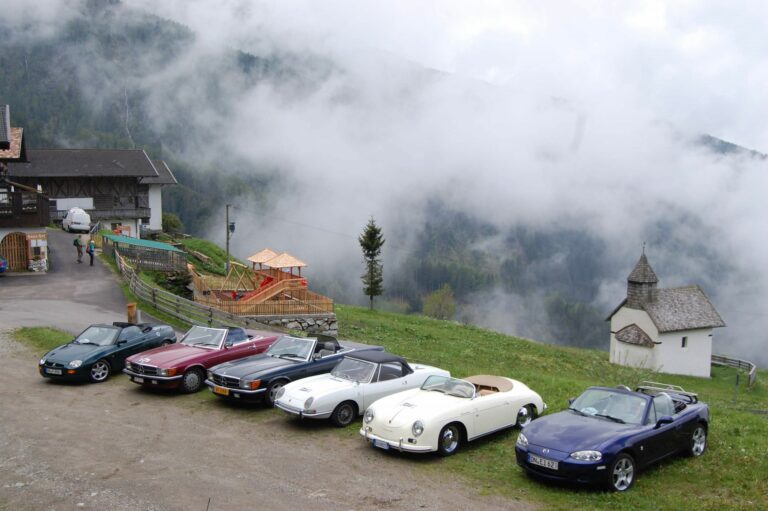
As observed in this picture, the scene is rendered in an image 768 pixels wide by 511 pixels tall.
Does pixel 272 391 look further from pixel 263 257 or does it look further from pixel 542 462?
pixel 263 257

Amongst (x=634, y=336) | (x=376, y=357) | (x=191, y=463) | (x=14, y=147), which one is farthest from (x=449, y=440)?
(x=634, y=336)

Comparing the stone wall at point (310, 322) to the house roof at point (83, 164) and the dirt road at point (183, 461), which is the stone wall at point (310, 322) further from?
the house roof at point (83, 164)

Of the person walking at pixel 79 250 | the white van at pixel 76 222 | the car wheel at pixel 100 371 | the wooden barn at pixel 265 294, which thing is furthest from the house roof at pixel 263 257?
the white van at pixel 76 222

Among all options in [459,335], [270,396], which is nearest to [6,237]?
[459,335]

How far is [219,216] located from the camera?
167m

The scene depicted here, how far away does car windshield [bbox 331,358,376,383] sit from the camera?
13.7 m

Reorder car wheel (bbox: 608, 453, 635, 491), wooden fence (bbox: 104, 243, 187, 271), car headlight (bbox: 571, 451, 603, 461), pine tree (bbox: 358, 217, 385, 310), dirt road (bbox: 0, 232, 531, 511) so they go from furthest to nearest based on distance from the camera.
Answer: pine tree (bbox: 358, 217, 385, 310) < wooden fence (bbox: 104, 243, 187, 271) < car wheel (bbox: 608, 453, 635, 491) < car headlight (bbox: 571, 451, 603, 461) < dirt road (bbox: 0, 232, 531, 511)

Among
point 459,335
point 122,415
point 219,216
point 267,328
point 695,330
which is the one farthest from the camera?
point 219,216

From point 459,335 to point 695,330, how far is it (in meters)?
28.4

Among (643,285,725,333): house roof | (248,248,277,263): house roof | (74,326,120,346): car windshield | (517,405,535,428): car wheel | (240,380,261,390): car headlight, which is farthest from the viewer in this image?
(643,285,725,333): house roof

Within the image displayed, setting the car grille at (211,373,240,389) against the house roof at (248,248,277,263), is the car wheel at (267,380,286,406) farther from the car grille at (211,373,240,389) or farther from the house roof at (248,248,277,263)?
the house roof at (248,248,277,263)

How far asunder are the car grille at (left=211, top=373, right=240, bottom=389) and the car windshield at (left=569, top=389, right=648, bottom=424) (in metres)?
6.97

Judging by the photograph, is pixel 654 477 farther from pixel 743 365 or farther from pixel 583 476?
pixel 743 365

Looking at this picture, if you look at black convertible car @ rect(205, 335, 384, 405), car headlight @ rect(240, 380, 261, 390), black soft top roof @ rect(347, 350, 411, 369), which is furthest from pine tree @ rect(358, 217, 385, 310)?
car headlight @ rect(240, 380, 261, 390)
